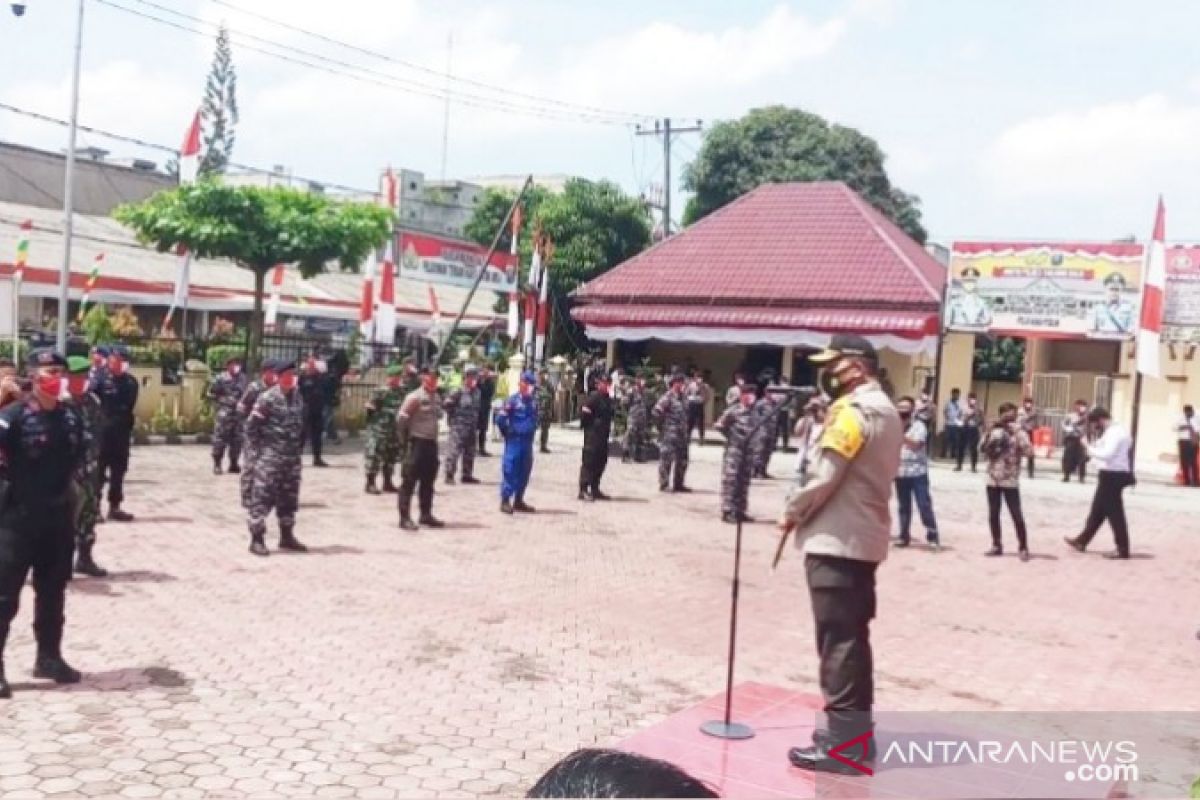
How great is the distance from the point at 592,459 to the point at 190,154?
30.5 ft

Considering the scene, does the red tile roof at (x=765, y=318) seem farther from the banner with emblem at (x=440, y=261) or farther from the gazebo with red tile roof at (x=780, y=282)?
the banner with emblem at (x=440, y=261)

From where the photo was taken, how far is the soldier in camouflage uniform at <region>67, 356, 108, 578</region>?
7.67 m

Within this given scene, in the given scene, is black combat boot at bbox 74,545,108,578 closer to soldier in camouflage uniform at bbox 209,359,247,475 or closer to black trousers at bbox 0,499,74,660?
black trousers at bbox 0,499,74,660

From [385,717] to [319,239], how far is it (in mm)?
14827

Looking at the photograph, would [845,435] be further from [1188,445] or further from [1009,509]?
[1188,445]

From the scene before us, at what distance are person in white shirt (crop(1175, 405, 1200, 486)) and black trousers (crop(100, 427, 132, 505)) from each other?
1901 centimetres

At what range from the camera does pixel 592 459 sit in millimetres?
15000

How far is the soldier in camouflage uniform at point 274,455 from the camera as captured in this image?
10023mm

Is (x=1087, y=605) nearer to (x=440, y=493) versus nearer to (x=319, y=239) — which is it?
(x=440, y=493)

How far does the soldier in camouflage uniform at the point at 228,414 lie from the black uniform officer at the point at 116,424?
12.8ft

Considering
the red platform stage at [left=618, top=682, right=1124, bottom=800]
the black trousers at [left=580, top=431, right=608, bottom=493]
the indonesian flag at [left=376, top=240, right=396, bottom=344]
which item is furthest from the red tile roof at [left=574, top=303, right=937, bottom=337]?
the red platform stage at [left=618, top=682, right=1124, bottom=800]

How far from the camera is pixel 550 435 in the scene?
23.8 meters

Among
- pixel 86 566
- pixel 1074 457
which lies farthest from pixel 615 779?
pixel 1074 457

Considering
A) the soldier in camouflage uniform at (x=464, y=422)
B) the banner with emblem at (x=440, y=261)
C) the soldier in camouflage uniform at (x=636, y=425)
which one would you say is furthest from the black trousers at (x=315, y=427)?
the banner with emblem at (x=440, y=261)
